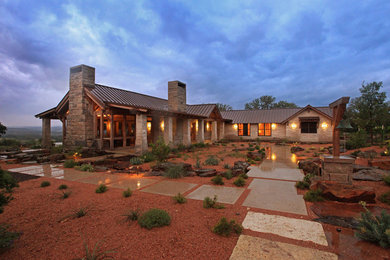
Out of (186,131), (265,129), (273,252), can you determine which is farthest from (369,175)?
(265,129)

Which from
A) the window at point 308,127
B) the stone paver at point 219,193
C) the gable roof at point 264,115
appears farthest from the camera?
the gable roof at point 264,115

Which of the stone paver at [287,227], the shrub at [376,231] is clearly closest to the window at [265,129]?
the stone paver at [287,227]

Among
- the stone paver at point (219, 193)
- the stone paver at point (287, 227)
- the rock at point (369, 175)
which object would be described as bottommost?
the stone paver at point (287, 227)

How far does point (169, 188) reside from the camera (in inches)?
240

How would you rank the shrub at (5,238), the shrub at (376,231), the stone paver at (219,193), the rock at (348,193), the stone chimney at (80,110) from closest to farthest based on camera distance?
1. the shrub at (5,238)
2. the shrub at (376,231)
3. the rock at (348,193)
4. the stone paver at (219,193)
5. the stone chimney at (80,110)

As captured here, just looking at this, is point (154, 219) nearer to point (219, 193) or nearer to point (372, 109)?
point (219, 193)

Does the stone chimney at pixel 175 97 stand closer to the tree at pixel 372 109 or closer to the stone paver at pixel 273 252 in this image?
the stone paver at pixel 273 252

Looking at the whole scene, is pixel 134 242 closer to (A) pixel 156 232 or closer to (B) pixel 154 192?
(A) pixel 156 232

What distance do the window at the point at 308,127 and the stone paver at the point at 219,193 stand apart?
21.5 m

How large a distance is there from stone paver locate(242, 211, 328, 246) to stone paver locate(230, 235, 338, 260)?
1.06 feet

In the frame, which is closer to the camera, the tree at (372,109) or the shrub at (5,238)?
the shrub at (5,238)

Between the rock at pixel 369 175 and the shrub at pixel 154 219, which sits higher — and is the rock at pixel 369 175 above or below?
above

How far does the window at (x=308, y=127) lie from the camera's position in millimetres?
23219

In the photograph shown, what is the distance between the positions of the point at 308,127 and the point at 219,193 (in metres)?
22.4
